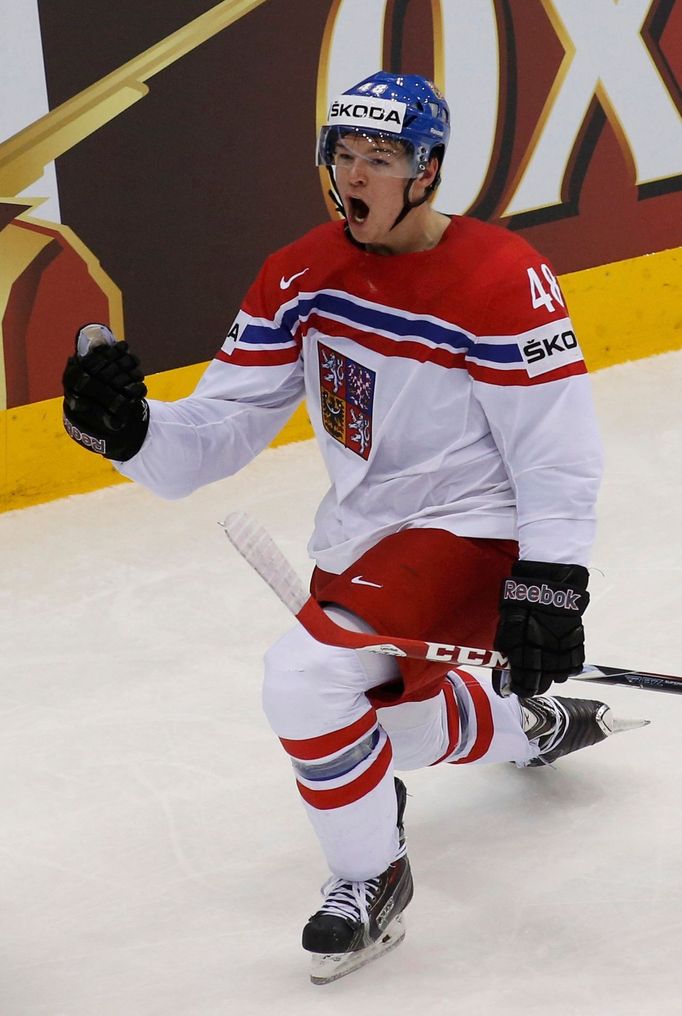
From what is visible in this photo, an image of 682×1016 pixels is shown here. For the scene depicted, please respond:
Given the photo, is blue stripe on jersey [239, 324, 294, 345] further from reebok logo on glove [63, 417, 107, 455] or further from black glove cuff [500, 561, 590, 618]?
black glove cuff [500, 561, 590, 618]

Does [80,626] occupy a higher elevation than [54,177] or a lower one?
lower

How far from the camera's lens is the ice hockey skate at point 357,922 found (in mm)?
2244

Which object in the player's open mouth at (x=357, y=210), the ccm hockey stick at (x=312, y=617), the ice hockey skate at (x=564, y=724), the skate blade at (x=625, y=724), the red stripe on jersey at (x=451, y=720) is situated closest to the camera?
the ccm hockey stick at (x=312, y=617)

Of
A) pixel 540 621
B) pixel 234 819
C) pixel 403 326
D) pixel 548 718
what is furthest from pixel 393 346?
pixel 234 819

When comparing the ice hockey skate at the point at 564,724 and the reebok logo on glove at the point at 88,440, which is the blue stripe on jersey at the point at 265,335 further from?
the ice hockey skate at the point at 564,724

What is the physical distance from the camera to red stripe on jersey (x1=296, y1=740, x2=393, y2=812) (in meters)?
2.22

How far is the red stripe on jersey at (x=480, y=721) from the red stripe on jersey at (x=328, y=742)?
435mm

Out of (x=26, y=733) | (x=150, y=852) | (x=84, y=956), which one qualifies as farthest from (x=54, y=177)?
(x=84, y=956)

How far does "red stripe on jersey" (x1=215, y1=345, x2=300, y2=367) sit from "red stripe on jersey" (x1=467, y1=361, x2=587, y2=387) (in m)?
0.32

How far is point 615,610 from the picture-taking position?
135 inches

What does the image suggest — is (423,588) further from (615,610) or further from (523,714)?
(615,610)

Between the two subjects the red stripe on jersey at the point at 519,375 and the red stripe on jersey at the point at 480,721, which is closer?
the red stripe on jersey at the point at 519,375

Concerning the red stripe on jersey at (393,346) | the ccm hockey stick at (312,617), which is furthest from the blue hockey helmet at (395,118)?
the ccm hockey stick at (312,617)

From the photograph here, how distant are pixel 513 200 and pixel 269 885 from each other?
8.32ft
